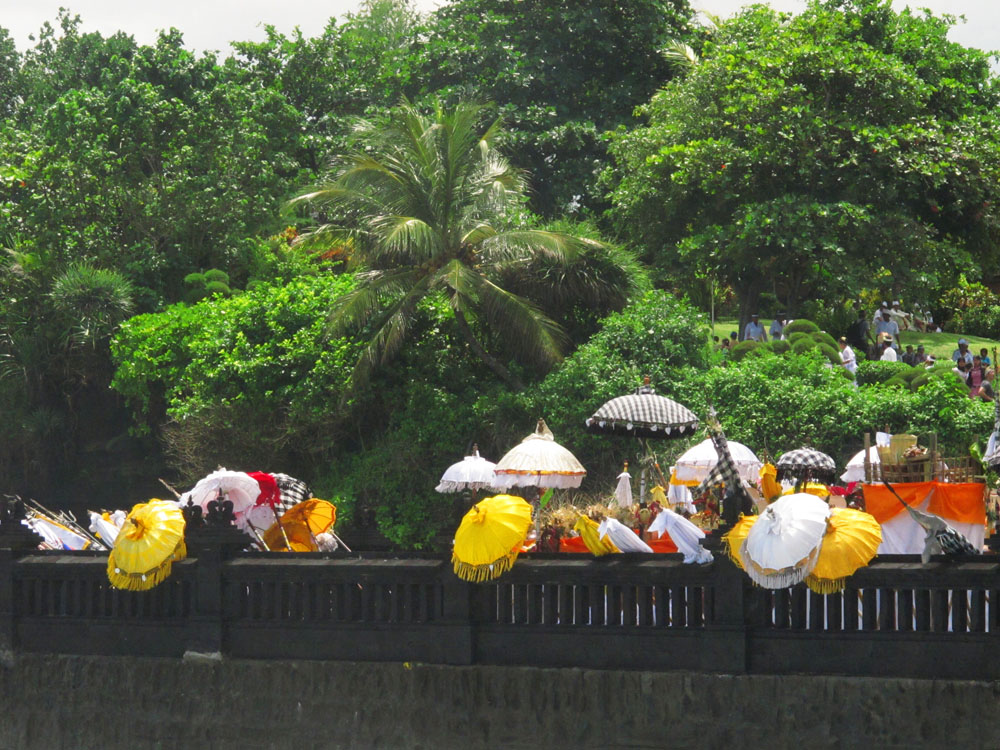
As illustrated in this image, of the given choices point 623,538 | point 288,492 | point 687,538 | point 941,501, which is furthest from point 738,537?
point 288,492

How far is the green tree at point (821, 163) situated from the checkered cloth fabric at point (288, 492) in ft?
49.9

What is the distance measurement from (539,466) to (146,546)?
5062 mm

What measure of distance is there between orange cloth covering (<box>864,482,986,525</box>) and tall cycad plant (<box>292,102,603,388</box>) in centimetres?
1062

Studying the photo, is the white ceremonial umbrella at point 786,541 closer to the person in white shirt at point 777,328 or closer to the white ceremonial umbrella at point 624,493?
the white ceremonial umbrella at point 624,493

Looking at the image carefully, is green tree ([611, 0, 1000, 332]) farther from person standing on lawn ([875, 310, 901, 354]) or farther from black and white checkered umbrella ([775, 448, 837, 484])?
black and white checkered umbrella ([775, 448, 837, 484])

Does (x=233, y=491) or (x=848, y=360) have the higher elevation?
(x=848, y=360)

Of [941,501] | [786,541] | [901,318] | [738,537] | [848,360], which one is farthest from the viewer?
[901,318]

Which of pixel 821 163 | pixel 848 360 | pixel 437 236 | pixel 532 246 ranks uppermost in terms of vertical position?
pixel 821 163

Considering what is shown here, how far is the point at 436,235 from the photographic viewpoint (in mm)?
21953

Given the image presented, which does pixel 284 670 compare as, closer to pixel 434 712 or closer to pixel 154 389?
pixel 434 712

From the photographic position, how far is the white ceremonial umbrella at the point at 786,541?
Answer: 916 centimetres

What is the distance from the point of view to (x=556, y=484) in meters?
15.5

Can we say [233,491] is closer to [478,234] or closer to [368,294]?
[368,294]

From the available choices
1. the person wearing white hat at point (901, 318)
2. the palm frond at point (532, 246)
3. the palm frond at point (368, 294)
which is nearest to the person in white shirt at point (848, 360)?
the palm frond at point (532, 246)
